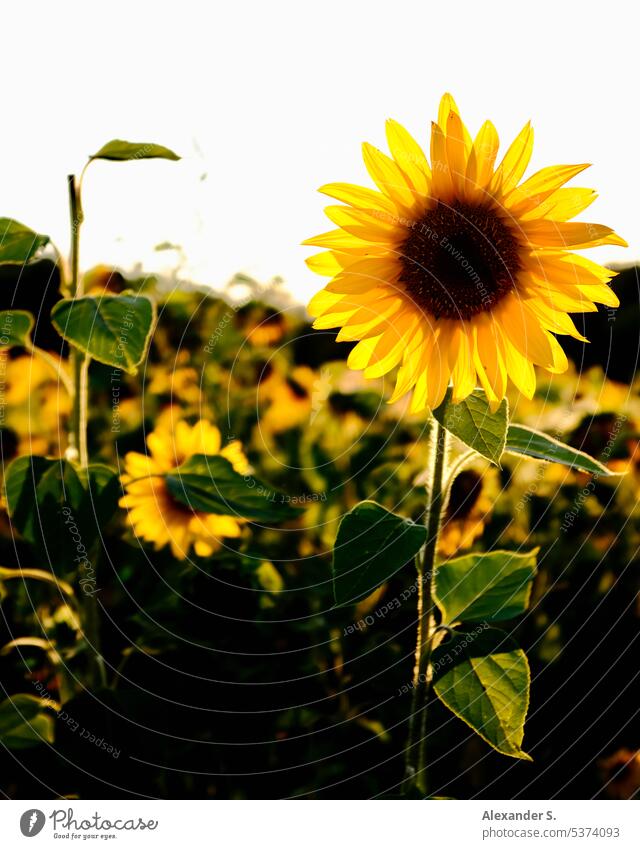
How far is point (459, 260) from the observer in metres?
1.13

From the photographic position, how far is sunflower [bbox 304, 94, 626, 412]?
0.99m

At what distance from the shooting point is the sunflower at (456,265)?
986 mm

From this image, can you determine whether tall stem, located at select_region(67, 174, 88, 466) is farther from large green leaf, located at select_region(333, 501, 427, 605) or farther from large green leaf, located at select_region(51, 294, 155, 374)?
large green leaf, located at select_region(333, 501, 427, 605)

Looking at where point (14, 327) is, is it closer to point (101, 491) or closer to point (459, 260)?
point (101, 491)

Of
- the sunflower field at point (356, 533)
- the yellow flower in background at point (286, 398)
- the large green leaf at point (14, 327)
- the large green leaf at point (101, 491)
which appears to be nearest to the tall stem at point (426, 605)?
the sunflower field at point (356, 533)

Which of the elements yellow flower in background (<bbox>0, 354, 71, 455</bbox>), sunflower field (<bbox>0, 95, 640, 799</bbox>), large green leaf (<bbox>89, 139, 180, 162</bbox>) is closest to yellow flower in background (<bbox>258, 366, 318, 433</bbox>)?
sunflower field (<bbox>0, 95, 640, 799</bbox>)

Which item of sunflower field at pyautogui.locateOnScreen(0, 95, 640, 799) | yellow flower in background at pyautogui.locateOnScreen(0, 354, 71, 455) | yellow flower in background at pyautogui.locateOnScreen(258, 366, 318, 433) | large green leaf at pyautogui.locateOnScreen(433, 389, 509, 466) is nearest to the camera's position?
large green leaf at pyautogui.locateOnScreen(433, 389, 509, 466)

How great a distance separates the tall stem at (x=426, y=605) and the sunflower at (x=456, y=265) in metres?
0.07

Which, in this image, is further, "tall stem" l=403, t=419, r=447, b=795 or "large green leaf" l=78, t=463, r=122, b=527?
"large green leaf" l=78, t=463, r=122, b=527

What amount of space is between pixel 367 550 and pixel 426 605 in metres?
0.18
